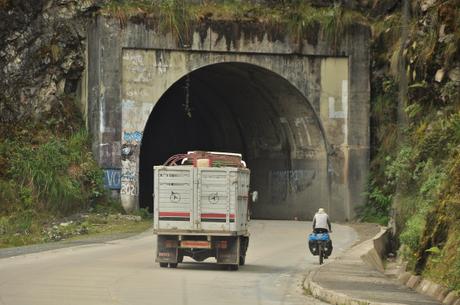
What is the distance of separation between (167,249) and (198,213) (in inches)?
39.9

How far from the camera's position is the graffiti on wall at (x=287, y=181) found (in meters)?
42.5

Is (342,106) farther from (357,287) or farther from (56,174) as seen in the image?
(357,287)

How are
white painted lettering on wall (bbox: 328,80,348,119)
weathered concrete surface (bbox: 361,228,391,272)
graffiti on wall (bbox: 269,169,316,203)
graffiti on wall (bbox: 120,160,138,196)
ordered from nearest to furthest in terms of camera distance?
weathered concrete surface (bbox: 361,228,391,272) < graffiti on wall (bbox: 120,160,138,196) < white painted lettering on wall (bbox: 328,80,348,119) < graffiti on wall (bbox: 269,169,316,203)

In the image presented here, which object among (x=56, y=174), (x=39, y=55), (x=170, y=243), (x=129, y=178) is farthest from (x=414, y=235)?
(x=39, y=55)

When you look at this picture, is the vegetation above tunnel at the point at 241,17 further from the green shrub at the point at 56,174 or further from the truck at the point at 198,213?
the truck at the point at 198,213

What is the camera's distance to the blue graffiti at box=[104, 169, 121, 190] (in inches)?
1538

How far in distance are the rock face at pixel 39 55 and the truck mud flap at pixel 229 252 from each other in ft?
60.0

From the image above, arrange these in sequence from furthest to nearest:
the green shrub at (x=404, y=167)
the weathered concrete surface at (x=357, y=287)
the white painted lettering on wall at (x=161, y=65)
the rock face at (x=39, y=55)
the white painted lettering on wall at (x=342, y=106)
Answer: the white painted lettering on wall at (x=342, y=106), the rock face at (x=39, y=55), the white painted lettering on wall at (x=161, y=65), the green shrub at (x=404, y=167), the weathered concrete surface at (x=357, y=287)

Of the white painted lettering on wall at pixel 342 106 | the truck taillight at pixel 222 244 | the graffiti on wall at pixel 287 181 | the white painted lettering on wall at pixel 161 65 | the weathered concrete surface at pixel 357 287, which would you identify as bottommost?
the weathered concrete surface at pixel 357 287

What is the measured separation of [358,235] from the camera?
34.7 metres

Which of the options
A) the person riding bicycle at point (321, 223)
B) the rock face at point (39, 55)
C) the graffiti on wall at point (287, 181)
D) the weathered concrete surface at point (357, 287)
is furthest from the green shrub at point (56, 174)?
the weathered concrete surface at point (357, 287)

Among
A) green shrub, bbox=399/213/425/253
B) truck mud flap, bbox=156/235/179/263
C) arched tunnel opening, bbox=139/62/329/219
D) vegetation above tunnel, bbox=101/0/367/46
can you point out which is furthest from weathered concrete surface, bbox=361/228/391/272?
vegetation above tunnel, bbox=101/0/367/46

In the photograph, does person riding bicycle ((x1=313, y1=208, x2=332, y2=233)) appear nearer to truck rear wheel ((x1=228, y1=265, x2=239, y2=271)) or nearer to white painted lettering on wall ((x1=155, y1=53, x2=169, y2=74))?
truck rear wheel ((x1=228, y1=265, x2=239, y2=271))

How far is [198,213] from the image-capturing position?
76.1ft
